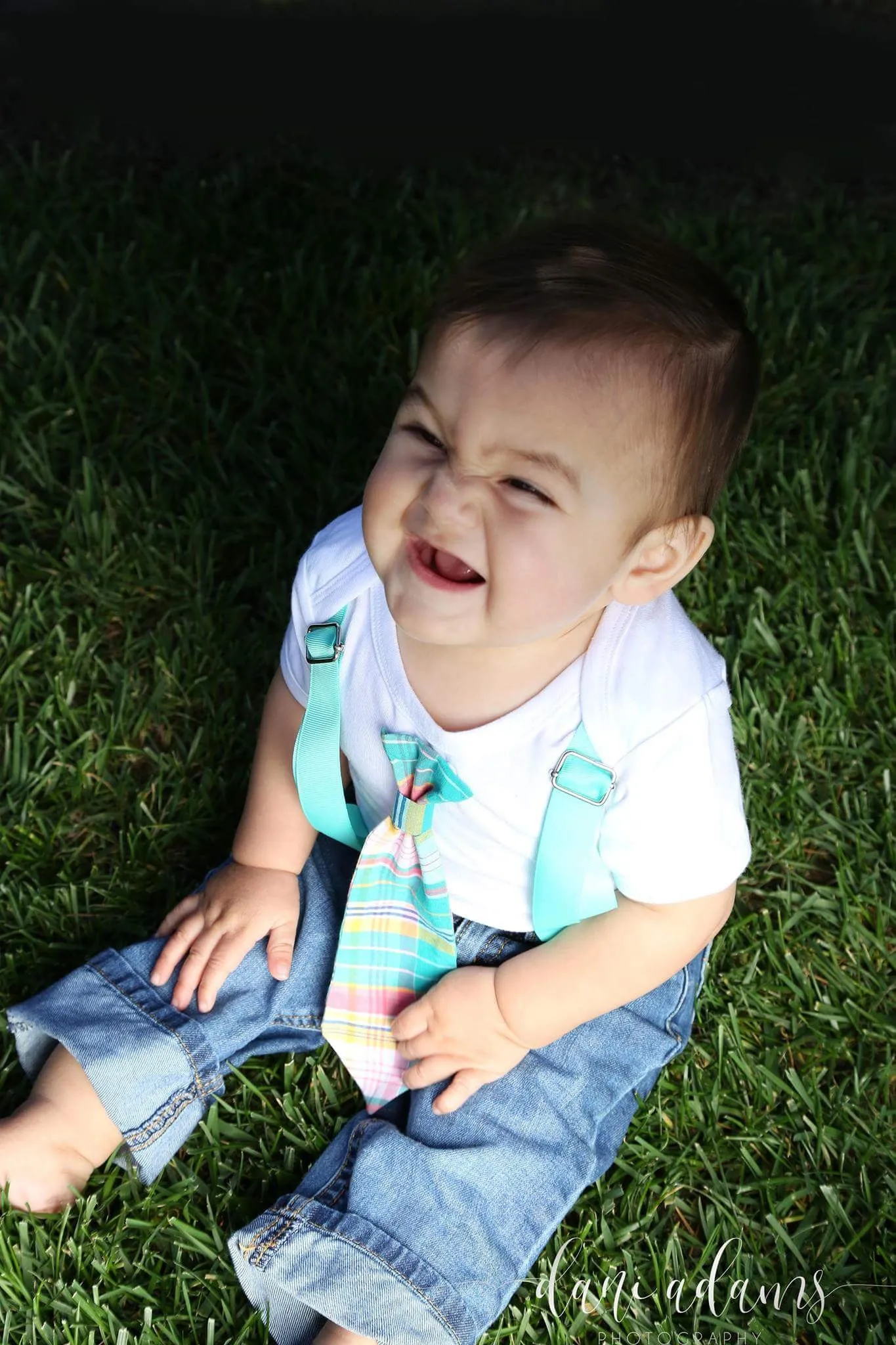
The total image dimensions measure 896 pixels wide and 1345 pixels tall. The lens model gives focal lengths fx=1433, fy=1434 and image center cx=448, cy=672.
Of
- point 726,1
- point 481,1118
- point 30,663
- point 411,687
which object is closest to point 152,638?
point 30,663

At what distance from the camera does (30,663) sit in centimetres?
234

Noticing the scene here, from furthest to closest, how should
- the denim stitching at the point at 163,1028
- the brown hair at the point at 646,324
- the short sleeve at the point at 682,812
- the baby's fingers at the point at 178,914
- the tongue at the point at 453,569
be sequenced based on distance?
the baby's fingers at the point at 178,914
the denim stitching at the point at 163,1028
the short sleeve at the point at 682,812
the tongue at the point at 453,569
the brown hair at the point at 646,324

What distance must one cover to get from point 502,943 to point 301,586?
52 cm

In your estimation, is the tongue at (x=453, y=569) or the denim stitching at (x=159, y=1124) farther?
the denim stitching at (x=159, y=1124)

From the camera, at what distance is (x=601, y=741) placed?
1604mm

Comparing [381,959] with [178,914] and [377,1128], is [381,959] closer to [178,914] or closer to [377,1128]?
[377,1128]

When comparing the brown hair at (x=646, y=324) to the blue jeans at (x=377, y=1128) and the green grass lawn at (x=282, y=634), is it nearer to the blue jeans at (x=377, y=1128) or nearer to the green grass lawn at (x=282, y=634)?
the blue jeans at (x=377, y=1128)

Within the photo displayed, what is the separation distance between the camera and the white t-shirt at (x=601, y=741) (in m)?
1.60

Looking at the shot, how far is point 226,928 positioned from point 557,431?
2.84 feet

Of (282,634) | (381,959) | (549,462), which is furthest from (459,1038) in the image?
(282,634)

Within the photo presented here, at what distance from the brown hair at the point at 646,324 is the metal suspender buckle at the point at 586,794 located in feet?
0.86

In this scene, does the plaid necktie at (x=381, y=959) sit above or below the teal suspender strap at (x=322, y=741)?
below

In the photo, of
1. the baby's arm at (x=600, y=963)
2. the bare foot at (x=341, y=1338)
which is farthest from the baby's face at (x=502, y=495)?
the bare foot at (x=341, y=1338)

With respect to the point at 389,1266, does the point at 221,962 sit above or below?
above
